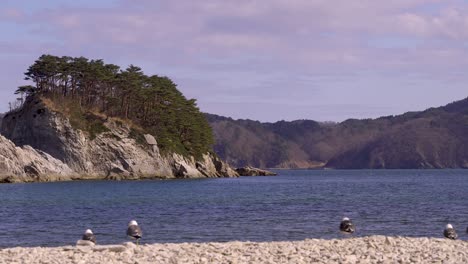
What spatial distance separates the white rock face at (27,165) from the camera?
104 meters

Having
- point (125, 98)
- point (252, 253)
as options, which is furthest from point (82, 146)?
point (252, 253)

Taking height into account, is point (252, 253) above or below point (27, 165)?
below

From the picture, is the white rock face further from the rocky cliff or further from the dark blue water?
the dark blue water

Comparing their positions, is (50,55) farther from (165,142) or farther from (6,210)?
(6,210)

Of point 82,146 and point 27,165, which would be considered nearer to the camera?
point 27,165

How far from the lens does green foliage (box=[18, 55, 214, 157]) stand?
421 ft

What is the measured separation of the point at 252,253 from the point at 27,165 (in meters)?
A: 90.6

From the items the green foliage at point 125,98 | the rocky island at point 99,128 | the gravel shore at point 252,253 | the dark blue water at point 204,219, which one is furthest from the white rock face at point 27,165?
the gravel shore at point 252,253

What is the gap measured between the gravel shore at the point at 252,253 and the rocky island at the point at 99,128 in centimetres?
8335

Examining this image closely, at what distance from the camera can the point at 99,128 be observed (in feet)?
410

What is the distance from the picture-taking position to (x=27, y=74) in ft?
427

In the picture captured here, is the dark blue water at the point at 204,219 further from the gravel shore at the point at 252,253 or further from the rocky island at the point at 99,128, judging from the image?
the rocky island at the point at 99,128

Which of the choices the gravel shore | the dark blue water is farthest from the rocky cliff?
the gravel shore

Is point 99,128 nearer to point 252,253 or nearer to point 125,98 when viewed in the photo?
point 125,98
